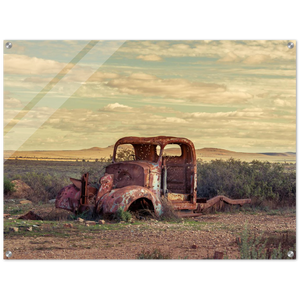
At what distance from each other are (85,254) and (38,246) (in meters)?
1.05

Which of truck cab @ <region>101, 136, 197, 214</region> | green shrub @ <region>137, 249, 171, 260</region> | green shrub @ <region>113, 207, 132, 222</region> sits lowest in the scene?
green shrub @ <region>137, 249, 171, 260</region>

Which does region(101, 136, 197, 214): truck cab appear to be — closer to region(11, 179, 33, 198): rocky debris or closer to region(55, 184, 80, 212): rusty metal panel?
region(55, 184, 80, 212): rusty metal panel

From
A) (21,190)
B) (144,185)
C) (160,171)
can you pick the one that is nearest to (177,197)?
(160,171)

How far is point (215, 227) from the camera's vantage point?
990 cm

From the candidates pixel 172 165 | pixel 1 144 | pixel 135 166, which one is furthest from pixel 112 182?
pixel 1 144

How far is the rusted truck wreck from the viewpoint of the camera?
996cm

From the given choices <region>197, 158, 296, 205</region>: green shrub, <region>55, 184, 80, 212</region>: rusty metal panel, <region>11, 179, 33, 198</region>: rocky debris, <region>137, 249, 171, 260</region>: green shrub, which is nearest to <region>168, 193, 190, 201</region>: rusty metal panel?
<region>55, 184, 80, 212</region>: rusty metal panel

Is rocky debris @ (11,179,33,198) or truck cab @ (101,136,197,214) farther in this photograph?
rocky debris @ (11,179,33,198)

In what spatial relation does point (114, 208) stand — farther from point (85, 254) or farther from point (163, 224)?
point (85, 254)

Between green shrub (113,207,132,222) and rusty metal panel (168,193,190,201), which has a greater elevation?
rusty metal panel (168,193,190,201)

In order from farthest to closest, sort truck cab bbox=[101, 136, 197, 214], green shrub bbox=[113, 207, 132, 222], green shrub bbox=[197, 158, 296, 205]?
green shrub bbox=[197, 158, 296, 205], truck cab bbox=[101, 136, 197, 214], green shrub bbox=[113, 207, 132, 222]

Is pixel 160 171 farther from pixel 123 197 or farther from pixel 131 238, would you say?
pixel 131 238

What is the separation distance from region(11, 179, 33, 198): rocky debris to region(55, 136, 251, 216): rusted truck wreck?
17.7ft

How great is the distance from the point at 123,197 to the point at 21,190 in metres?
8.05
